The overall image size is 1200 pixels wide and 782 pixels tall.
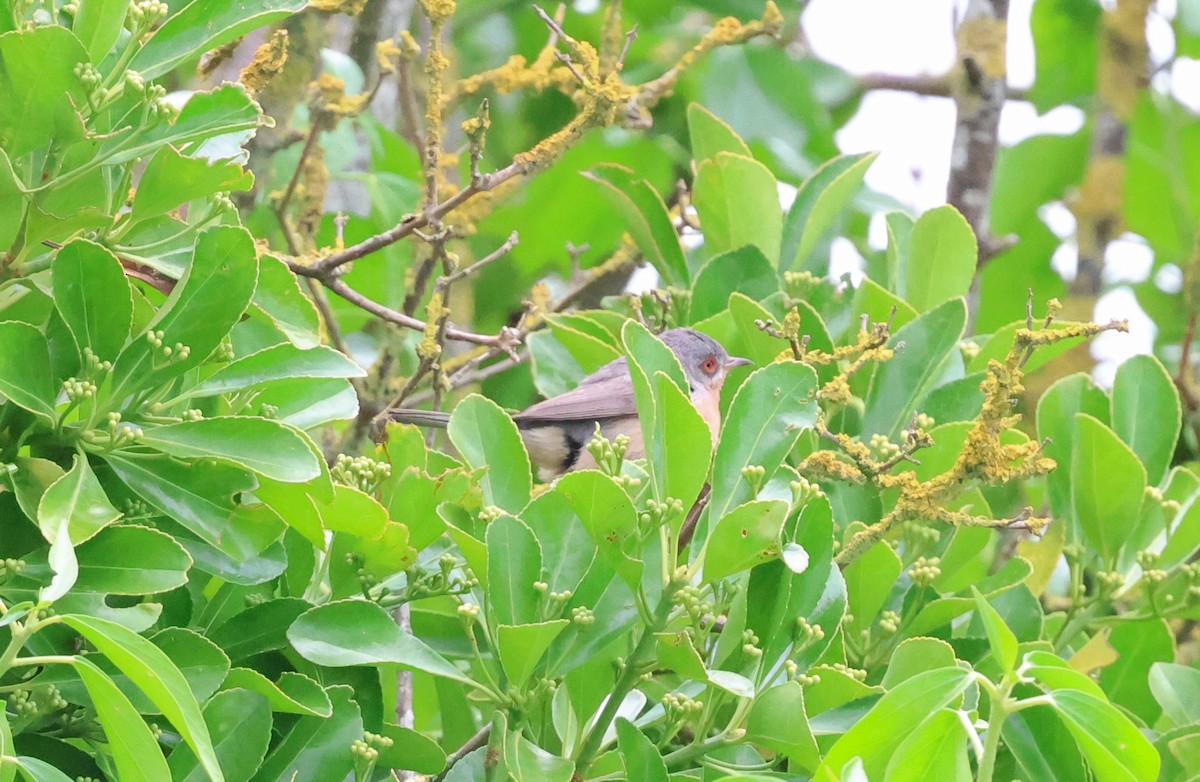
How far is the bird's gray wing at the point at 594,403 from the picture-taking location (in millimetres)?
6258

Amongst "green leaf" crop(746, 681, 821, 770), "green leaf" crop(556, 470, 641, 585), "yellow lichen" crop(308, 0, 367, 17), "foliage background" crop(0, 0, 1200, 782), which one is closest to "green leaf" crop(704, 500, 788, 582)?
"foliage background" crop(0, 0, 1200, 782)

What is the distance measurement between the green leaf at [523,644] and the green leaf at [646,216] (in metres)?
2.16

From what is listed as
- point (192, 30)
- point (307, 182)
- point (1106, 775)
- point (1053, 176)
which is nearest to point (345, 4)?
point (307, 182)

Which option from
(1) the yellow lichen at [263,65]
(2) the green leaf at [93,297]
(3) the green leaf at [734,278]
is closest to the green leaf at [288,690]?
(2) the green leaf at [93,297]

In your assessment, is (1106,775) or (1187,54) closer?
(1106,775)

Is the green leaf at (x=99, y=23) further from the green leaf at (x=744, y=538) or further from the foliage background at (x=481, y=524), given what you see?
the green leaf at (x=744, y=538)

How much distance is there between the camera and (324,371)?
2.62 m

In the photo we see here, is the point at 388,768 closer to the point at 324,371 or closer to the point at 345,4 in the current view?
the point at 324,371

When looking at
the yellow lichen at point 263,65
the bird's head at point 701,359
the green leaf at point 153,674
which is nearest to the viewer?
the green leaf at point 153,674

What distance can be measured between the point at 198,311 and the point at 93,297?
0.18 m

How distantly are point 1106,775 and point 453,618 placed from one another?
141cm

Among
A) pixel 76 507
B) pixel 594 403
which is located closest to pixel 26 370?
pixel 76 507

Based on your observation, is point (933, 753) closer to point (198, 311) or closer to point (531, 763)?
point (531, 763)

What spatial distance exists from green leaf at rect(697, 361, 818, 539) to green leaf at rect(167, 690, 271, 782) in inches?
35.2
